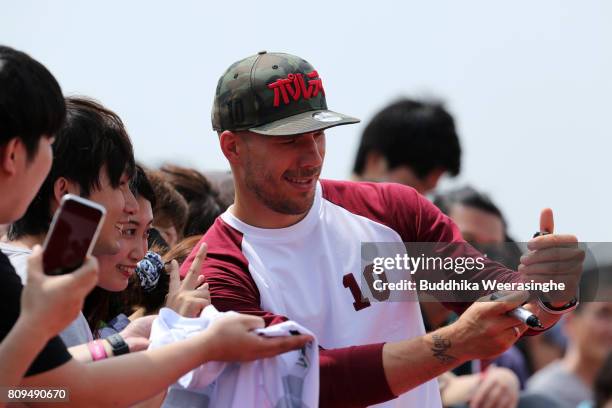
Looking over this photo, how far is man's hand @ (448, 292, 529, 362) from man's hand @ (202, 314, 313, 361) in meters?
0.61

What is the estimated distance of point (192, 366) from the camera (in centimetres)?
287

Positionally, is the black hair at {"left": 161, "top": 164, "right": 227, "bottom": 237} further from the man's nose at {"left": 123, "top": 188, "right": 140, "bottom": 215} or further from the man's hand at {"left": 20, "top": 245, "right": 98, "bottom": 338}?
the man's hand at {"left": 20, "top": 245, "right": 98, "bottom": 338}

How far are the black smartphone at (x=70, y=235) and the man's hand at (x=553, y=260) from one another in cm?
163

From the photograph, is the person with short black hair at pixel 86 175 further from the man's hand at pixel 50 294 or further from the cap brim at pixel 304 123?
the man's hand at pixel 50 294

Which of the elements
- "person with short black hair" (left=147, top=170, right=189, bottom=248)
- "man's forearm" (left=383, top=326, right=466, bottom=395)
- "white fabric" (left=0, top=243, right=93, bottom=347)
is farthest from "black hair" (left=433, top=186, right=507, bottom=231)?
"white fabric" (left=0, top=243, right=93, bottom=347)

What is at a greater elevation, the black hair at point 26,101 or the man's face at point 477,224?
the black hair at point 26,101

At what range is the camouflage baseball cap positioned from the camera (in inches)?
157

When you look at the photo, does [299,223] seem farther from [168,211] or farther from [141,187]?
[168,211]

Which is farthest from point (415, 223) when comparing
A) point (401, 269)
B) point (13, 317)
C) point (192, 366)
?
point (13, 317)

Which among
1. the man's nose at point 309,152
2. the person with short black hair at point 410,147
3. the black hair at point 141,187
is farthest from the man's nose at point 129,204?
the person with short black hair at point 410,147

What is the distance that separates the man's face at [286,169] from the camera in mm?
4020

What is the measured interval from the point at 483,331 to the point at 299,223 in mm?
899

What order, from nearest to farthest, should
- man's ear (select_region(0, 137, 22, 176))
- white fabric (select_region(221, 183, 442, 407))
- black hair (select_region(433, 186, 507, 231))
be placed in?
man's ear (select_region(0, 137, 22, 176)) → white fabric (select_region(221, 183, 442, 407)) → black hair (select_region(433, 186, 507, 231))

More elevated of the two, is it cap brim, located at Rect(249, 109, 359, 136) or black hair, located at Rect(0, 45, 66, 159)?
black hair, located at Rect(0, 45, 66, 159)
